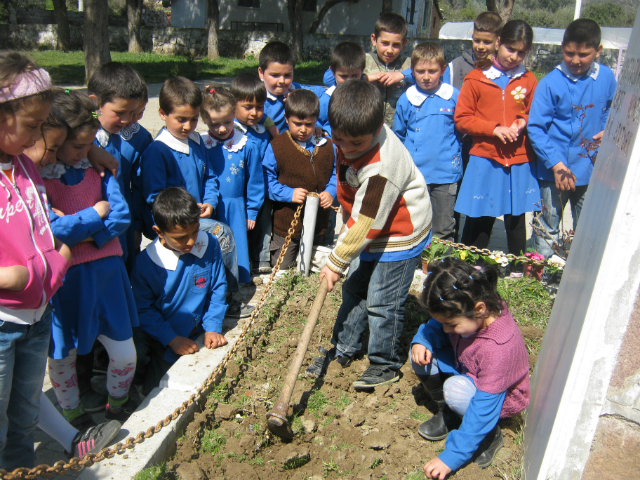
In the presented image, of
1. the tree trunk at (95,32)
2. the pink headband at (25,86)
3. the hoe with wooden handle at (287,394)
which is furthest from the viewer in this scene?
the tree trunk at (95,32)

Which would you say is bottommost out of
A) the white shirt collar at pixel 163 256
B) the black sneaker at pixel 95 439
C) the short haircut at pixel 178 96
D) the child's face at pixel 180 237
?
the black sneaker at pixel 95 439

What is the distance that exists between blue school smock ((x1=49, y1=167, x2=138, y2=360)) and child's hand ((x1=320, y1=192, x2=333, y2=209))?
5.98ft

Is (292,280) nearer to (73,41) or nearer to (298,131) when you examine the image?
(298,131)

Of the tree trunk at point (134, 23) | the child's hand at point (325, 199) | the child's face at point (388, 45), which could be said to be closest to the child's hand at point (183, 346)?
the child's hand at point (325, 199)

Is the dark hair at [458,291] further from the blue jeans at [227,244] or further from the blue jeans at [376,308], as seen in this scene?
the blue jeans at [227,244]

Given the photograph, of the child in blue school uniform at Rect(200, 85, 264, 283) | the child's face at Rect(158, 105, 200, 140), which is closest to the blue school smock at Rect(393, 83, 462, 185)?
the child in blue school uniform at Rect(200, 85, 264, 283)

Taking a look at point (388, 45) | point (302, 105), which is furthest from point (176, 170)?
point (388, 45)

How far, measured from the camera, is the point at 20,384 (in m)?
2.27

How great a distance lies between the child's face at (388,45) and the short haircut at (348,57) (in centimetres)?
21

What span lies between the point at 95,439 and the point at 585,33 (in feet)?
13.6

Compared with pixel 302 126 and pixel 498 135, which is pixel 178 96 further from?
pixel 498 135

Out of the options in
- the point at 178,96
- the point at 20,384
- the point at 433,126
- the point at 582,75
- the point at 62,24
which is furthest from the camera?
the point at 62,24

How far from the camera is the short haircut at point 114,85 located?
3.27 m

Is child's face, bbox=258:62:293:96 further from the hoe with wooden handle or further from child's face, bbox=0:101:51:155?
child's face, bbox=0:101:51:155
